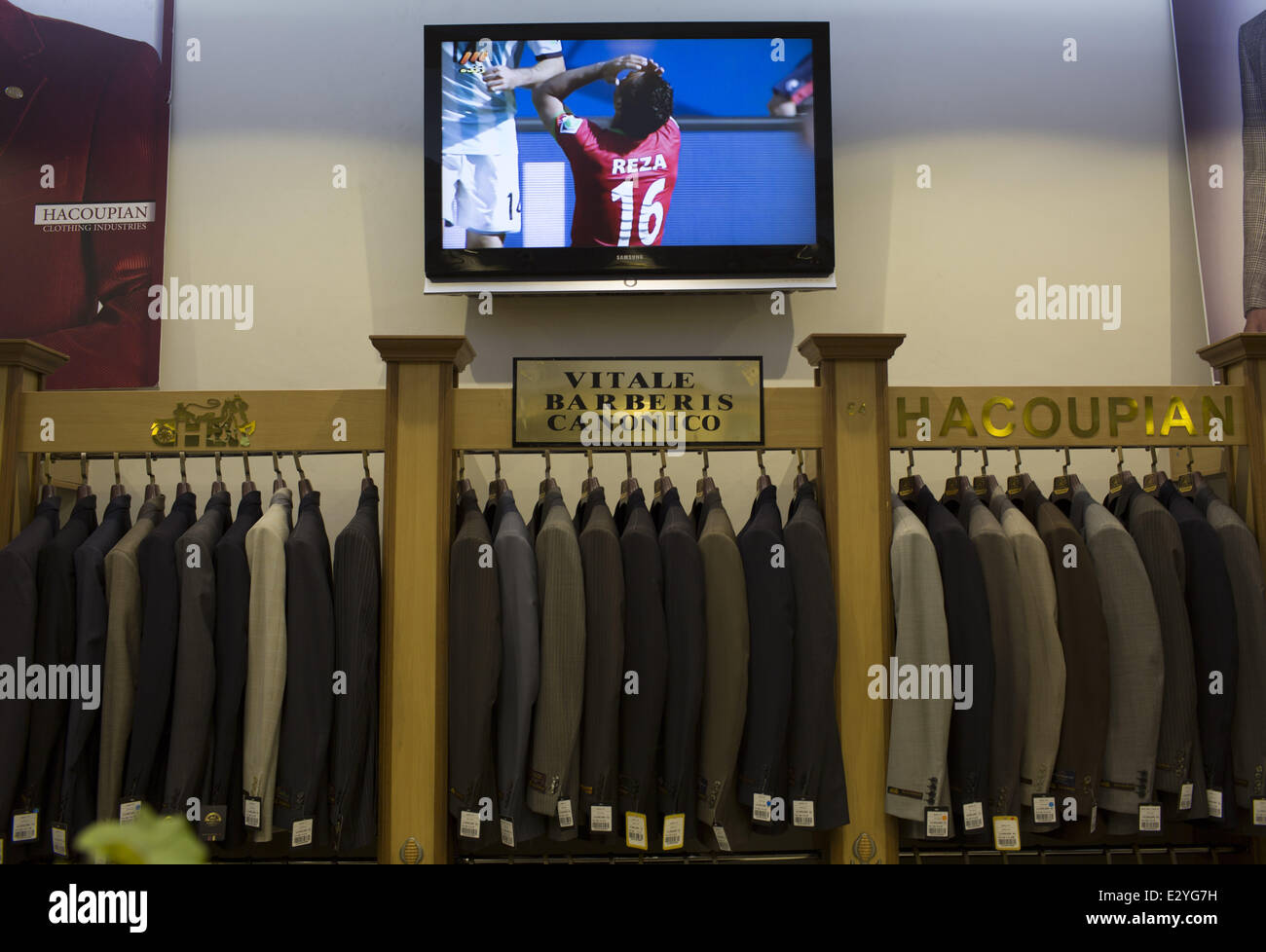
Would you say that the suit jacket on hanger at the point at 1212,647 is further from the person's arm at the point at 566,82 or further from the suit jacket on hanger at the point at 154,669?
the suit jacket on hanger at the point at 154,669

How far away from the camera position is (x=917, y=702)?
237 cm

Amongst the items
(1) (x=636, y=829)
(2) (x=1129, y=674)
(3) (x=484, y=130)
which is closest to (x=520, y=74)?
(3) (x=484, y=130)

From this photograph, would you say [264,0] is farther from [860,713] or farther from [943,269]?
[860,713]

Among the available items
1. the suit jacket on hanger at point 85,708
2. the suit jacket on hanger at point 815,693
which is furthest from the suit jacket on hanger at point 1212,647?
the suit jacket on hanger at point 85,708

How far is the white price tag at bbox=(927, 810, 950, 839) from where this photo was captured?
2309 mm

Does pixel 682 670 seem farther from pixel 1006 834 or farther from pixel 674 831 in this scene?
pixel 1006 834

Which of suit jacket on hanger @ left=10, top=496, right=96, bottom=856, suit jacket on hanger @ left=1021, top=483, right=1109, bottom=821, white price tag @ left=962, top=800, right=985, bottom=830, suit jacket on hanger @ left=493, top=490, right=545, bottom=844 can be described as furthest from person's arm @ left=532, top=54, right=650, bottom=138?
white price tag @ left=962, top=800, right=985, bottom=830

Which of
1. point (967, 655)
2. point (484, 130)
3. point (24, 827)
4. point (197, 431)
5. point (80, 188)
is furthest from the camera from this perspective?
point (80, 188)

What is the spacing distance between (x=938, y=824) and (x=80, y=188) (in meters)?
3.63

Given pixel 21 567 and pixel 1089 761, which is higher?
pixel 21 567
